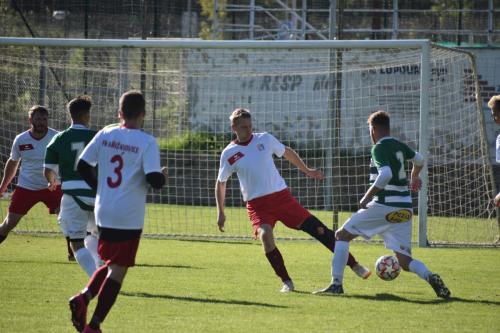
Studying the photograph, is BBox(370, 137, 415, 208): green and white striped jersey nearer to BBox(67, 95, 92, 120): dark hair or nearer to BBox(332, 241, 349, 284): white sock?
BBox(332, 241, 349, 284): white sock

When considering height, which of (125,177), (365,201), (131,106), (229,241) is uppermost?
(131,106)

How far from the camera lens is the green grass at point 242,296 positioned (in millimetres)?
7828

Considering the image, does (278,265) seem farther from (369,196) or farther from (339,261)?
(369,196)

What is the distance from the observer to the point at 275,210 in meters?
10.1

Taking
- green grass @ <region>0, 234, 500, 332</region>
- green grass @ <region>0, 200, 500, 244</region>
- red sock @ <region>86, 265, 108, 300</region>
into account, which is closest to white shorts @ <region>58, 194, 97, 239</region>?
green grass @ <region>0, 234, 500, 332</region>

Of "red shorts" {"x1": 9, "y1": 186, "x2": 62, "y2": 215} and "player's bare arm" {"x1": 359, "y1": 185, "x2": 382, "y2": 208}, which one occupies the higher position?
"player's bare arm" {"x1": 359, "y1": 185, "x2": 382, "y2": 208}

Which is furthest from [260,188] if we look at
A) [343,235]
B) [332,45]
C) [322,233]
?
[332,45]

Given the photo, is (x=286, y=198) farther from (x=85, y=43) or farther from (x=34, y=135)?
(x=85, y=43)

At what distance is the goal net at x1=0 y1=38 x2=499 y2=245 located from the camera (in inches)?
673

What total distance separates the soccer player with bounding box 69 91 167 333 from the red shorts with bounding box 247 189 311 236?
9.97 feet

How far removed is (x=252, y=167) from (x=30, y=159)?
3484mm

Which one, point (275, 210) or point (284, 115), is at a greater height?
point (284, 115)

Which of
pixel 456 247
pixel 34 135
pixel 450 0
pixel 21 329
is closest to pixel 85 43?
pixel 34 135

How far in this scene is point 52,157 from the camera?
9.45 meters
